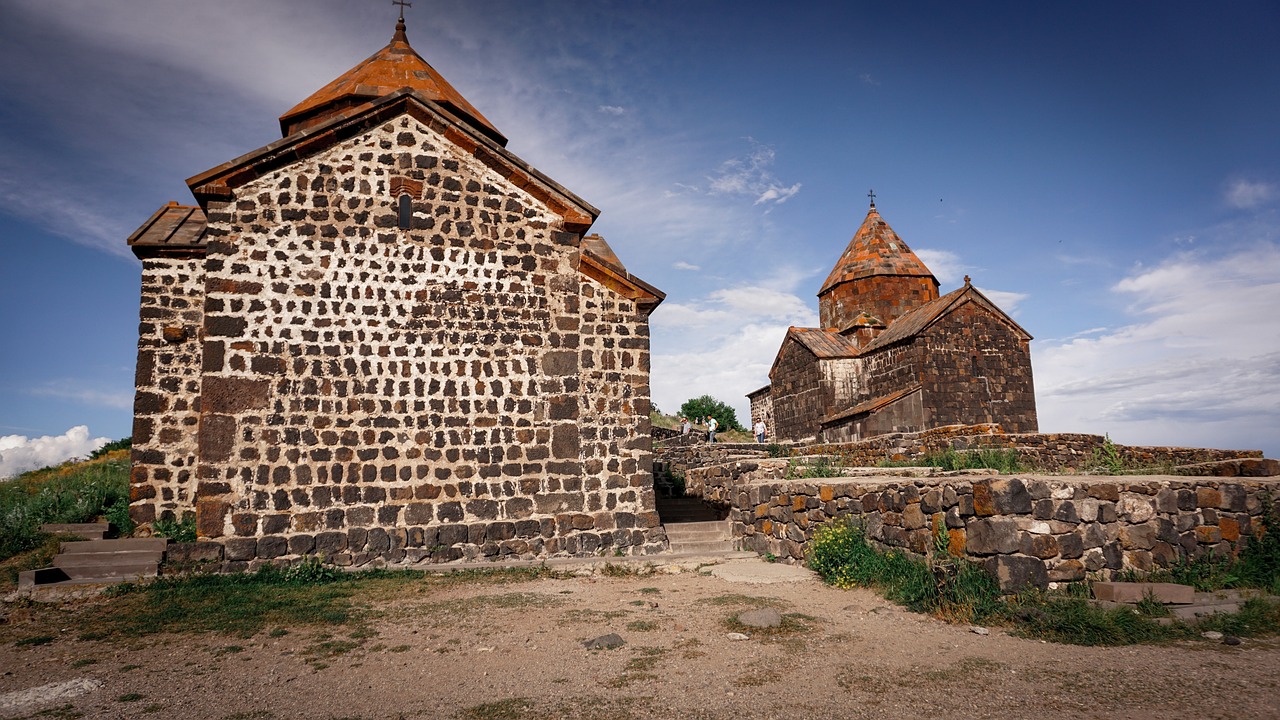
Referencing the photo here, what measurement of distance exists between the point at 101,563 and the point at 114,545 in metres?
0.31

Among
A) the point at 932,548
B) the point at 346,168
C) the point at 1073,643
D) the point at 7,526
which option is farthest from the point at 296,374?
the point at 1073,643

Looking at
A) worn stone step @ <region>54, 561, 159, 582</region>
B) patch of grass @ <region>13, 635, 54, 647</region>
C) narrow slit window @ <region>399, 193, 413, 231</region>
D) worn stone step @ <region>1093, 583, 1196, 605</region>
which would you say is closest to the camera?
worn stone step @ <region>1093, 583, 1196, 605</region>

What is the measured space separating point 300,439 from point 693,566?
19.7ft

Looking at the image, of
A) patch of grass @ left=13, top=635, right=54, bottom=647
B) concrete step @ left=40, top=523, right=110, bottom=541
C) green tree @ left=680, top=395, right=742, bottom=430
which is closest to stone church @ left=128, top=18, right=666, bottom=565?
concrete step @ left=40, top=523, right=110, bottom=541

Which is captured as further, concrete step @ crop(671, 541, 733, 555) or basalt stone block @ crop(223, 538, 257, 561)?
concrete step @ crop(671, 541, 733, 555)

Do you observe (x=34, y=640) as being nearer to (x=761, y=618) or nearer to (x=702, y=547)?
(x=761, y=618)

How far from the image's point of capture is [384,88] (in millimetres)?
13875

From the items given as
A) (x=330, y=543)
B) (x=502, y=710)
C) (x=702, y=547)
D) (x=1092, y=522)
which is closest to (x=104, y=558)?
(x=330, y=543)

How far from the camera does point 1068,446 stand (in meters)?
15.9

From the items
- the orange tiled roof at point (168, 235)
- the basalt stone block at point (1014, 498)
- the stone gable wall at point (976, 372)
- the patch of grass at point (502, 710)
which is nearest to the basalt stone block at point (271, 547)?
the orange tiled roof at point (168, 235)

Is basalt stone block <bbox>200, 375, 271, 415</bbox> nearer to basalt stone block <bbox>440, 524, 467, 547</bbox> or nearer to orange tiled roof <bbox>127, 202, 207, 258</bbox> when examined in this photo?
orange tiled roof <bbox>127, 202, 207, 258</bbox>

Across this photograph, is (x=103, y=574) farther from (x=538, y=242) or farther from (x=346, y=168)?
(x=538, y=242)

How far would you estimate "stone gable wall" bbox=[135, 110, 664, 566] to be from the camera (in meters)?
9.68

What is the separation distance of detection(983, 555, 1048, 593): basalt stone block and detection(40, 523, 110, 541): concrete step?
11735mm
